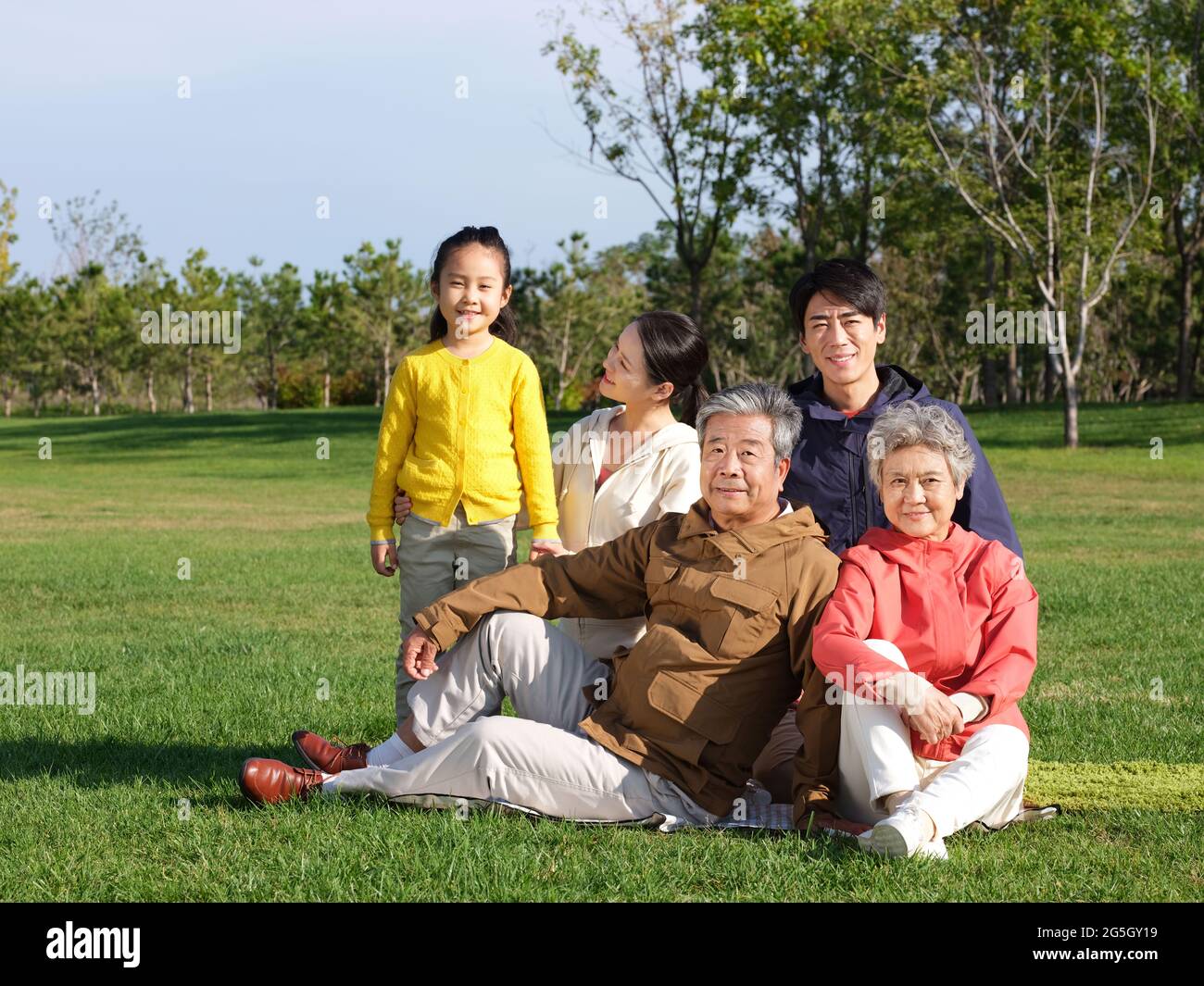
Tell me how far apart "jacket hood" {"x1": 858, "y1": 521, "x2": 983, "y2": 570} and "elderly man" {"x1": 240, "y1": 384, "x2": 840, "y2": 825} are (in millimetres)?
162

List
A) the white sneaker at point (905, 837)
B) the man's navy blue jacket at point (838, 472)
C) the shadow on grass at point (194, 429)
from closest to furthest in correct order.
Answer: the white sneaker at point (905, 837)
the man's navy blue jacket at point (838, 472)
the shadow on grass at point (194, 429)

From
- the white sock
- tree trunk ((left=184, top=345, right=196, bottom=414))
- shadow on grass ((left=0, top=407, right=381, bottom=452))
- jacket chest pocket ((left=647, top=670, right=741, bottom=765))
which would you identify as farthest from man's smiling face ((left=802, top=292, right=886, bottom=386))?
tree trunk ((left=184, top=345, right=196, bottom=414))

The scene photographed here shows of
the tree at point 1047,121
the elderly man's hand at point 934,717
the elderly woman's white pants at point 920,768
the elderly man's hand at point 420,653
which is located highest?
the tree at point 1047,121

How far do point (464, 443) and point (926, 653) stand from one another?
6.35 ft

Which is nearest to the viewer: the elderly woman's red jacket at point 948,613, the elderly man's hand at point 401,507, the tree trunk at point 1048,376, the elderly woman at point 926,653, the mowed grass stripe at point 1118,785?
the elderly woman at point 926,653

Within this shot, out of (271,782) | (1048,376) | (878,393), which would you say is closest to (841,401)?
(878,393)

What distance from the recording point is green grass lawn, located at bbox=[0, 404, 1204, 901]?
390 cm

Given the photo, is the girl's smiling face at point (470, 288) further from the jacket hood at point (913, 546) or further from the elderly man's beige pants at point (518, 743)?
the jacket hood at point (913, 546)

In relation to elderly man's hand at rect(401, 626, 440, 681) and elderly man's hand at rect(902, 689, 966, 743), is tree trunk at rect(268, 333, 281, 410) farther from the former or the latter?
elderly man's hand at rect(902, 689, 966, 743)

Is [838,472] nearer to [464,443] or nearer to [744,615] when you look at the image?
[744,615]

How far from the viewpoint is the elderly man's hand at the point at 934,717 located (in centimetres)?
397

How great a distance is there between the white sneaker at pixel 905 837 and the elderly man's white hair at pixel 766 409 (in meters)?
1.20

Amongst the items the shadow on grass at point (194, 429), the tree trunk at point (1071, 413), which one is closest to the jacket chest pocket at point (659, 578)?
the tree trunk at point (1071, 413)
